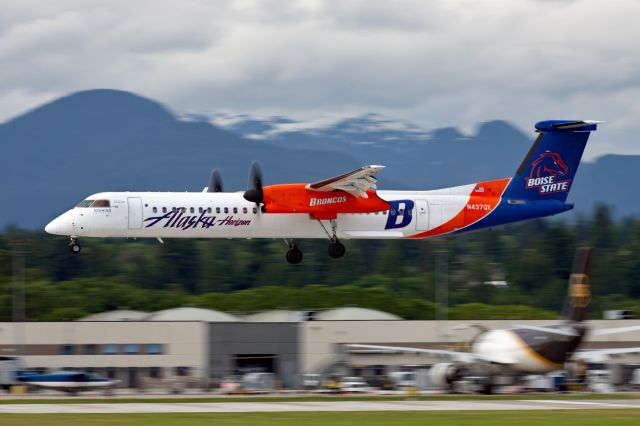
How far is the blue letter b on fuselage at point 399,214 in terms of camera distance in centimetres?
3888

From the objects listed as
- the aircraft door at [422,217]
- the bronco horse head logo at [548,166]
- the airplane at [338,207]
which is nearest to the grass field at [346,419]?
the airplane at [338,207]

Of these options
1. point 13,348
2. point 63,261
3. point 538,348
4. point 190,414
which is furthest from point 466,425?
point 63,261

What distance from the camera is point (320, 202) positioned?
125ft

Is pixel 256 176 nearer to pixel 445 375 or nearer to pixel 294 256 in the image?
pixel 294 256

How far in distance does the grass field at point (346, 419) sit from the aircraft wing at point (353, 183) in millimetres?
11267

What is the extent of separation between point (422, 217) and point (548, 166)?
585 centimetres

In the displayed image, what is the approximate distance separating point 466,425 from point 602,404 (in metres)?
7.78

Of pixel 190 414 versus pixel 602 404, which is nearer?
pixel 190 414

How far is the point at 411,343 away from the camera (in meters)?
56.7

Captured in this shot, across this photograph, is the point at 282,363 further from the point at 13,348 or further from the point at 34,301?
the point at 34,301

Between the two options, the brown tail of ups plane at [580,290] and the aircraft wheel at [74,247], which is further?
the aircraft wheel at [74,247]

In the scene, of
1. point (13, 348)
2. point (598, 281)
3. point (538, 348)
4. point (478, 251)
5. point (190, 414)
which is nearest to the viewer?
point (190, 414)

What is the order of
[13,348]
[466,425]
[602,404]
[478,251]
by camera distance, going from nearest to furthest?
[466,425] < [602,404] < [13,348] < [478,251]

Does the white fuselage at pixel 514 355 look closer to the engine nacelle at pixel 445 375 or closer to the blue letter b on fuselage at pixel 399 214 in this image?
the engine nacelle at pixel 445 375
